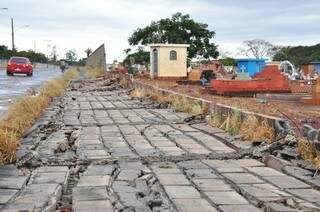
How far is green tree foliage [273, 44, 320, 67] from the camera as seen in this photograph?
7528cm

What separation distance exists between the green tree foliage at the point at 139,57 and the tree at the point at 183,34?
2.10 m

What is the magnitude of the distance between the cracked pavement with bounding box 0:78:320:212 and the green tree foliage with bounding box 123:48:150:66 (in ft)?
150

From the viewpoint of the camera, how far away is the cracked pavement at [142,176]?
548cm

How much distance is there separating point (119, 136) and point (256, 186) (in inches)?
172

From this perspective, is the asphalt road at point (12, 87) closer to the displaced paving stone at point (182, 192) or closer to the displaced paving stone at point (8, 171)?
the displaced paving stone at point (8, 171)

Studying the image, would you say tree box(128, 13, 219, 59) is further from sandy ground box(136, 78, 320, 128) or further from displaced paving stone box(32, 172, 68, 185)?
displaced paving stone box(32, 172, 68, 185)

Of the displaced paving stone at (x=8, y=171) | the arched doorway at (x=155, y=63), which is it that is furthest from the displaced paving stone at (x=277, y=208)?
the arched doorway at (x=155, y=63)

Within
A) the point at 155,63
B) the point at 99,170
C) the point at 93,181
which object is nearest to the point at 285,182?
the point at 93,181

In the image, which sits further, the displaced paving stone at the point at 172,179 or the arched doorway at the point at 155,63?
the arched doorway at the point at 155,63

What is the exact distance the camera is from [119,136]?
10258 mm

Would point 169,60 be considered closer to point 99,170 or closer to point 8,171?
point 99,170

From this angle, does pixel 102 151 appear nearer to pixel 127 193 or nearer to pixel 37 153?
pixel 37 153

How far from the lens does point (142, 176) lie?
22.1ft

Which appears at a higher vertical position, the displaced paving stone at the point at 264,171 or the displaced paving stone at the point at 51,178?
the displaced paving stone at the point at 51,178
